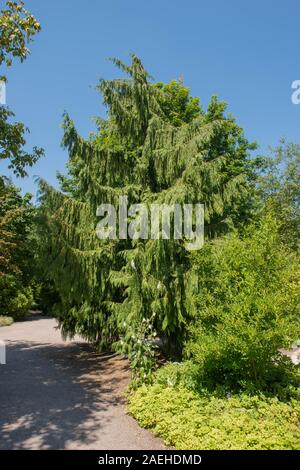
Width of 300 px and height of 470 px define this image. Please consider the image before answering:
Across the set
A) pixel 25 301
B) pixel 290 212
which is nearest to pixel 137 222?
pixel 25 301

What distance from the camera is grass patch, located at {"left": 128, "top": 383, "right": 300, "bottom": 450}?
16.9 ft

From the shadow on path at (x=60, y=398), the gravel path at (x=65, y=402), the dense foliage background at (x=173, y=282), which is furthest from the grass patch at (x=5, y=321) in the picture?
the dense foliage background at (x=173, y=282)

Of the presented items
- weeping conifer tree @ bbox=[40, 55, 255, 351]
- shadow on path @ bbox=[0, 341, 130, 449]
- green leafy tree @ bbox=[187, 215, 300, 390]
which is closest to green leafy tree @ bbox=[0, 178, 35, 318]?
shadow on path @ bbox=[0, 341, 130, 449]

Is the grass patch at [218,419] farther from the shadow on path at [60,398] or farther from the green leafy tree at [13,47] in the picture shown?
the green leafy tree at [13,47]

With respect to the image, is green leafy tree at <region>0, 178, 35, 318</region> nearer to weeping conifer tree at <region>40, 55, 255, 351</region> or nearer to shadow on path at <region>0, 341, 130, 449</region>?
shadow on path at <region>0, 341, 130, 449</region>

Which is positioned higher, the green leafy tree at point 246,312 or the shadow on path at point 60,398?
the green leafy tree at point 246,312

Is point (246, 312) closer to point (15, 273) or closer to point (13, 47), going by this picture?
point (13, 47)

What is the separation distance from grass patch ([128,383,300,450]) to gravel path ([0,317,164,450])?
304mm

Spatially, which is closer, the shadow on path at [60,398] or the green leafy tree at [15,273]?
the shadow on path at [60,398]

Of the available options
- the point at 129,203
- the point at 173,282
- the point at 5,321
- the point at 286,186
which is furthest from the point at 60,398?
the point at 286,186

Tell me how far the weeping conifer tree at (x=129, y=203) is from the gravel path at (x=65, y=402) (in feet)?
3.80

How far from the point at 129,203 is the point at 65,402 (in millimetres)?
5087

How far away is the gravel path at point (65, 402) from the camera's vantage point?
5594mm
